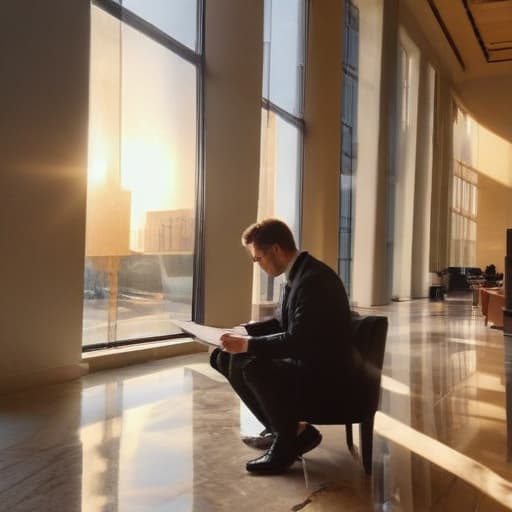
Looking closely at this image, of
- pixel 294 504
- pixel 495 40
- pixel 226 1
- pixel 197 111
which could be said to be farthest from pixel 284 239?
pixel 495 40

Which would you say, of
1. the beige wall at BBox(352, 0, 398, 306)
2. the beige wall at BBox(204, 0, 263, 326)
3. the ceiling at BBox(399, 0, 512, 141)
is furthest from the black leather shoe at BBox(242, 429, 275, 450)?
the ceiling at BBox(399, 0, 512, 141)

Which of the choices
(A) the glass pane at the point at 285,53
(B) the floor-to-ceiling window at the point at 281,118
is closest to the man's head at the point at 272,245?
(B) the floor-to-ceiling window at the point at 281,118

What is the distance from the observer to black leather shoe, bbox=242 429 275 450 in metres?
3.28

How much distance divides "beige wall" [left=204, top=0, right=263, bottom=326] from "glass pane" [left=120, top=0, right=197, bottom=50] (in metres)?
0.21

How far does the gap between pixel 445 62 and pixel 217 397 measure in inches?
796

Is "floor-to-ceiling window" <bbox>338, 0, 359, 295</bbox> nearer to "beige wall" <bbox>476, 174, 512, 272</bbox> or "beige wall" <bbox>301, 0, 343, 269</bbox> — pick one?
"beige wall" <bbox>301, 0, 343, 269</bbox>

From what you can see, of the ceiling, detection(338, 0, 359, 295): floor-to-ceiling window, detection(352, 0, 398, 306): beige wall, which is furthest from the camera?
the ceiling

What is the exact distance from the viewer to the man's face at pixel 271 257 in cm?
288

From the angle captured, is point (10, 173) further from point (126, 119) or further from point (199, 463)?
point (199, 463)

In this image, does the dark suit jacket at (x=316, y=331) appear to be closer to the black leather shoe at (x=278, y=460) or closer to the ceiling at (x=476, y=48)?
the black leather shoe at (x=278, y=460)

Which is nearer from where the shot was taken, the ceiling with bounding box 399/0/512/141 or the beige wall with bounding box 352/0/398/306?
the beige wall with bounding box 352/0/398/306

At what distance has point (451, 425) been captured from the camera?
3.97m

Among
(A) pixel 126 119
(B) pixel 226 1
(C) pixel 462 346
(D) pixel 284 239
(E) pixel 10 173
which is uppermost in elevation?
(B) pixel 226 1

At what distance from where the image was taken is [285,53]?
1059cm
